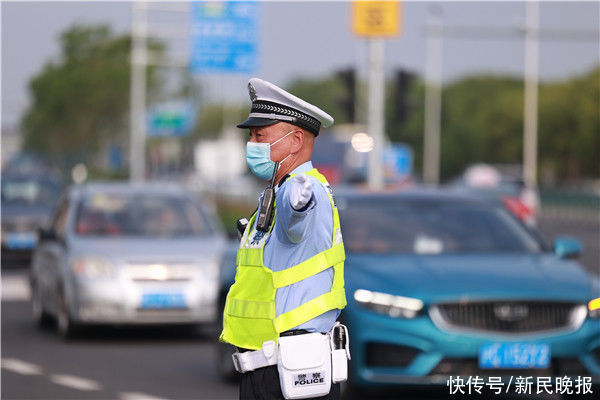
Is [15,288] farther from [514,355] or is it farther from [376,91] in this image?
[514,355]

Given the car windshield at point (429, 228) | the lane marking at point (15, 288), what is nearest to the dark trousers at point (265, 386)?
the car windshield at point (429, 228)

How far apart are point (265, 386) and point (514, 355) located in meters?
4.03

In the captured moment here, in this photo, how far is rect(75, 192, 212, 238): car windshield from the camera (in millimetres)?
14547

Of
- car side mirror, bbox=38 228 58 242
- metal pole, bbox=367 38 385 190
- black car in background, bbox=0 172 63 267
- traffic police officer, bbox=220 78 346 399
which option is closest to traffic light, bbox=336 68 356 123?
metal pole, bbox=367 38 385 190

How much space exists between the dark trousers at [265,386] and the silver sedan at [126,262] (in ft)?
26.9

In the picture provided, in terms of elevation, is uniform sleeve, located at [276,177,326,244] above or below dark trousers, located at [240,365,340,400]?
above

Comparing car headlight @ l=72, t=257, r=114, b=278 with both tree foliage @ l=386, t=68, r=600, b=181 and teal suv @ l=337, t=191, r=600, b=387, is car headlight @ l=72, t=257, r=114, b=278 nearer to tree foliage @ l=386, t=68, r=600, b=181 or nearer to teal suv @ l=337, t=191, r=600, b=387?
teal suv @ l=337, t=191, r=600, b=387

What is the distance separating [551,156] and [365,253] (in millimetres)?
89162

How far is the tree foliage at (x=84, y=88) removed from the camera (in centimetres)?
5881

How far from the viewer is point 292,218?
435cm

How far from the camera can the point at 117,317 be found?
13.4 m

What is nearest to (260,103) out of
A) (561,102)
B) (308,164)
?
(308,164)

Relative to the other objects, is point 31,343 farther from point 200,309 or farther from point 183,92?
point 183,92

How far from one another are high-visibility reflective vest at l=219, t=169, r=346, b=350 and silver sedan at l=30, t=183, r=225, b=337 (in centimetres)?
821
